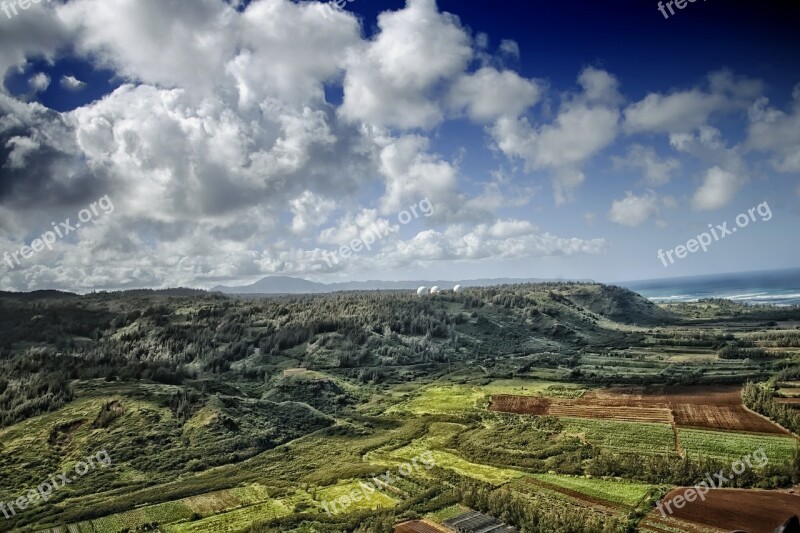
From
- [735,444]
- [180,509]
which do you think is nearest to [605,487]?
[735,444]

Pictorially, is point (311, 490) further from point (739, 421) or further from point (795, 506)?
point (739, 421)

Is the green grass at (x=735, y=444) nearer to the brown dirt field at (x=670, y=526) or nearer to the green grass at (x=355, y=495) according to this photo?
the brown dirt field at (x=670, y=526)

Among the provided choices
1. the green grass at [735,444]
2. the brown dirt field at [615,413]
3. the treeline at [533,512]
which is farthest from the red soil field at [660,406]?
the treeline at [533,512]

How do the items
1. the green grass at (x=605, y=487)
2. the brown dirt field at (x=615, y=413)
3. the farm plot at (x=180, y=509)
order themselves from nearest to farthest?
the green grass at (x=605, y=487), the farm plot at (x=180, y=509), the brown dirt field at (x=615, y=413)

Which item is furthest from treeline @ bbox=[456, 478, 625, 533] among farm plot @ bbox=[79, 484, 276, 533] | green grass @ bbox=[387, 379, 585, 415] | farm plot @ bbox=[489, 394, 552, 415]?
green grass @ bbox=[387, 379, 585, 415]

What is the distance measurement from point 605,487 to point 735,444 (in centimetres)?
1687

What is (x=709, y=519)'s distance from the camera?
3528cm

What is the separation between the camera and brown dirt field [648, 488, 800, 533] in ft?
111

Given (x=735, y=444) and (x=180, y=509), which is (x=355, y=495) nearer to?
(x=180, y=509)

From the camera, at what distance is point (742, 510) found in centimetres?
3591

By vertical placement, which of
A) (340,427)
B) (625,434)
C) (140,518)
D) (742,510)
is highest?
(742,510)

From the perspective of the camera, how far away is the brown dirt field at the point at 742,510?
1331 inches

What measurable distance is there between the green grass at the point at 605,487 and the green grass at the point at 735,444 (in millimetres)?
10813

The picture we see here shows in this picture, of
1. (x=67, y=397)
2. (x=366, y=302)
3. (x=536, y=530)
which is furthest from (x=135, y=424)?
(x=366, y=302)
